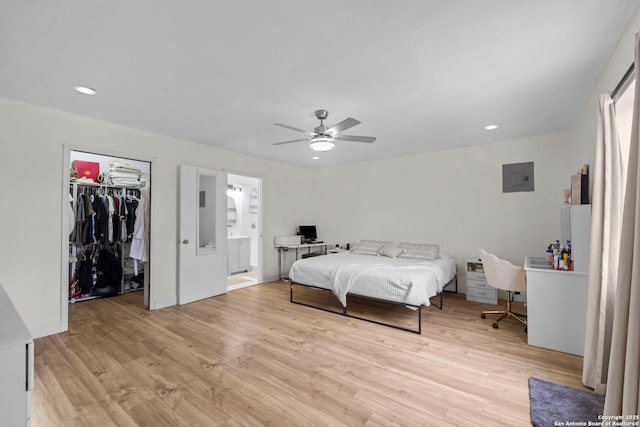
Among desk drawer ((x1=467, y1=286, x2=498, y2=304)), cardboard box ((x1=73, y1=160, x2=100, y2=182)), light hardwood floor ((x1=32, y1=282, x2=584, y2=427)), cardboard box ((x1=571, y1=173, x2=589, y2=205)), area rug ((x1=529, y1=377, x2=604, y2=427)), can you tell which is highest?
cardboard box ((x1=73, y1=160, x2=100, y2=182))

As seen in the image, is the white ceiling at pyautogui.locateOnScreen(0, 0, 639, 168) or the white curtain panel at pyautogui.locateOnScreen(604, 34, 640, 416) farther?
the white ceiling at pyautogui.locateOnScreen(0, 0, 639, 168)

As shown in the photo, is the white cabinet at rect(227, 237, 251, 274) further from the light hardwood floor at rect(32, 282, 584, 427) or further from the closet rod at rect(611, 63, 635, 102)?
the closet rod at rect(611, 63, 635, 102)

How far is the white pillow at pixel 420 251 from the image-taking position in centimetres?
466

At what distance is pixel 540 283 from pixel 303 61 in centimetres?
321

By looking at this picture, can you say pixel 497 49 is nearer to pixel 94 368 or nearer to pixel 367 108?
pixel 367 108

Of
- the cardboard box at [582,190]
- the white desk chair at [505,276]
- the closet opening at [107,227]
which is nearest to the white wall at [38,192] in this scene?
the closet opening at [107,227]

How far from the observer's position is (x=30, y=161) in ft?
10.0

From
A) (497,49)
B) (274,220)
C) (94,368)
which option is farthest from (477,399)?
(274,220)

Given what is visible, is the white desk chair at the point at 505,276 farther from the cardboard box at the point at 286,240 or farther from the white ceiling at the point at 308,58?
the cardboard box at the point at 286,240

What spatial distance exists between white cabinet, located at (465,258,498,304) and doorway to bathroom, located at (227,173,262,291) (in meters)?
4.57

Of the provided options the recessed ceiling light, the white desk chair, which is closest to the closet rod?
the white desk chair

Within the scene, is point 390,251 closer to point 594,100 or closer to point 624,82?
point 594,100

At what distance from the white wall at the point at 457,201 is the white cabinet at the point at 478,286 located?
0.42 meters

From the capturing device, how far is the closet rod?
172 centimetres
